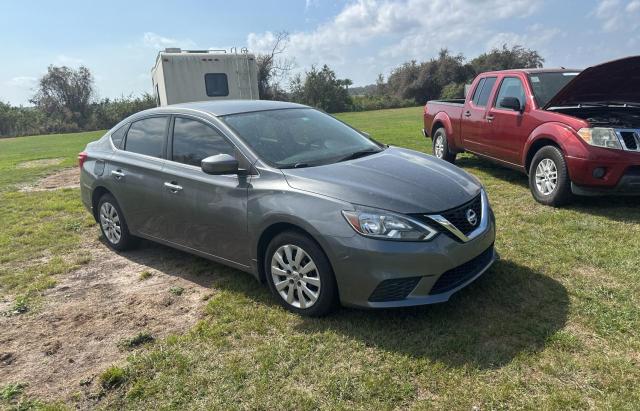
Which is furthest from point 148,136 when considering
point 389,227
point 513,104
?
point 513,104

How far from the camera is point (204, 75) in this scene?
1348 centimetres

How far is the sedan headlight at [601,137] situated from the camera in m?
5.52

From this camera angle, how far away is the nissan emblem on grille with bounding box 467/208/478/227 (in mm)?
3547

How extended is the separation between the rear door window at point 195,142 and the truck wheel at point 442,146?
5.72 m

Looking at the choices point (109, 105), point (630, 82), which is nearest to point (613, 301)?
point (630, 82)

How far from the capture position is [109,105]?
46094 mm

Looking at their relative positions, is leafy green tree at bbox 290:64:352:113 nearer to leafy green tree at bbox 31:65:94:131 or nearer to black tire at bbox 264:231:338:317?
leafy green tree at bbox 31:65:94:131

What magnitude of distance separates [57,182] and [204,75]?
4.89m

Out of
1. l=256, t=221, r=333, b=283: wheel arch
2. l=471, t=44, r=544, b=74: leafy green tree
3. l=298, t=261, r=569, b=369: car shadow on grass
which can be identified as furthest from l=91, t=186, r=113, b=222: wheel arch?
l=471, t=44, r=544, b=74: leafy green tree

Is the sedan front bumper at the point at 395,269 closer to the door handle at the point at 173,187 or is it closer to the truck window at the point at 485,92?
the door handle at the point at 173,187

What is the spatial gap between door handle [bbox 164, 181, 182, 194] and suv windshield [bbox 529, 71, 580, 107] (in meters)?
5.06

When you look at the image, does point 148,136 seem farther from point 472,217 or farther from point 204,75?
point 204,75

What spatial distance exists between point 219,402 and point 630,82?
642cm

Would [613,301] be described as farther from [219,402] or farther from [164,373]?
[164,373]
